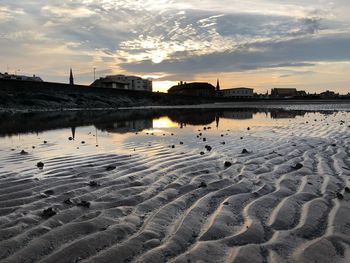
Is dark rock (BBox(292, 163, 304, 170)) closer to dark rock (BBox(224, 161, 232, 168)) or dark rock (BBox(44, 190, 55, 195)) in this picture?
dark rock (BBox(224, 161, 232, 168))

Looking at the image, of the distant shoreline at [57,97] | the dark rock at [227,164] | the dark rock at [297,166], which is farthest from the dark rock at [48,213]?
the distant shoreline at [57,97]

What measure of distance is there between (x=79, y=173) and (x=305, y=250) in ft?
19.9

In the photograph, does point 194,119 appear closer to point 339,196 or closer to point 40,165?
point 40,165

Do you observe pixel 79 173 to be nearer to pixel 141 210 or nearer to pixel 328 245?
pixel 141 210

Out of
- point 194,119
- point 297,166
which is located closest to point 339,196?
point 297,166

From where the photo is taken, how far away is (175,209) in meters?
6.49

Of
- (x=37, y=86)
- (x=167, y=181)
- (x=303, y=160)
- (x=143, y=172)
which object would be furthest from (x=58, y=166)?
(x=37, y=86)

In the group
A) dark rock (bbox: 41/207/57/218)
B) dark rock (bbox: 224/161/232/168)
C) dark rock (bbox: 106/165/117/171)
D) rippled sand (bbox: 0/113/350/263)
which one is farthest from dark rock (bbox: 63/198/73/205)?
dark rock (bbox: 224/161/232/168)

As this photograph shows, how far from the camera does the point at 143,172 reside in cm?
955

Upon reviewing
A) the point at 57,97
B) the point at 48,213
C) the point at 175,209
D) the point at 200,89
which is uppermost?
the point at 200,89

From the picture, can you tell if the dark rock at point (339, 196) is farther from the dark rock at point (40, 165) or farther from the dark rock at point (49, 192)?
the dark rock at point (40, 165)

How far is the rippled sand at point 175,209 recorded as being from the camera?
4730mm

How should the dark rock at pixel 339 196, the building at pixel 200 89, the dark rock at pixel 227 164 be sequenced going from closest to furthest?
the dark rock at pixel 339 196 < the dark rock at pixel 227 164 < the building at pixel 200 89

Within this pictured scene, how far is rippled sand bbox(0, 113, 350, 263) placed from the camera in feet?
15.5
